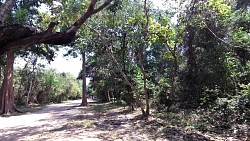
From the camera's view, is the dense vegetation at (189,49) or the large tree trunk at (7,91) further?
the large tree trunk at (7,91)

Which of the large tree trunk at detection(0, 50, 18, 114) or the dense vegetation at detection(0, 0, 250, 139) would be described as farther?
the large tree trunk at detection(0, 50, 18, 114)

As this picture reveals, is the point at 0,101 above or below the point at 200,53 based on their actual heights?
below

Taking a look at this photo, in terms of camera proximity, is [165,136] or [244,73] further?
[244,73]

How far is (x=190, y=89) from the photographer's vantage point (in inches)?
588

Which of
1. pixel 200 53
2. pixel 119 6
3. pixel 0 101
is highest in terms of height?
pixel 119 6

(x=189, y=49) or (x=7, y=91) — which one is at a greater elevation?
(x=189, y=49)

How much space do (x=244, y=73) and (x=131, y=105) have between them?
7551 millimetres

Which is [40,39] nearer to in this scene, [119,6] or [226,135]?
[226,135]

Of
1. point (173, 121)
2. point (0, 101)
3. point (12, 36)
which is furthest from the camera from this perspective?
point (0, 101)

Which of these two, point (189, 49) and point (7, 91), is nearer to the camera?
point (189, 49)

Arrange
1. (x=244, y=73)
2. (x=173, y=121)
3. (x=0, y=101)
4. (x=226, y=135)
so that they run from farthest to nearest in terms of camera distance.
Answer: (x=0, y=101), (x=244, y=73), (x=173, y=121), (x=226, y=135)

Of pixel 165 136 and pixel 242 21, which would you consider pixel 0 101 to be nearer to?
pixel 165 136

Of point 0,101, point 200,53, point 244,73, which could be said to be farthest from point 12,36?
point 0,101

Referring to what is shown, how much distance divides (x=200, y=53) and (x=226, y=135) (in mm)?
7432
